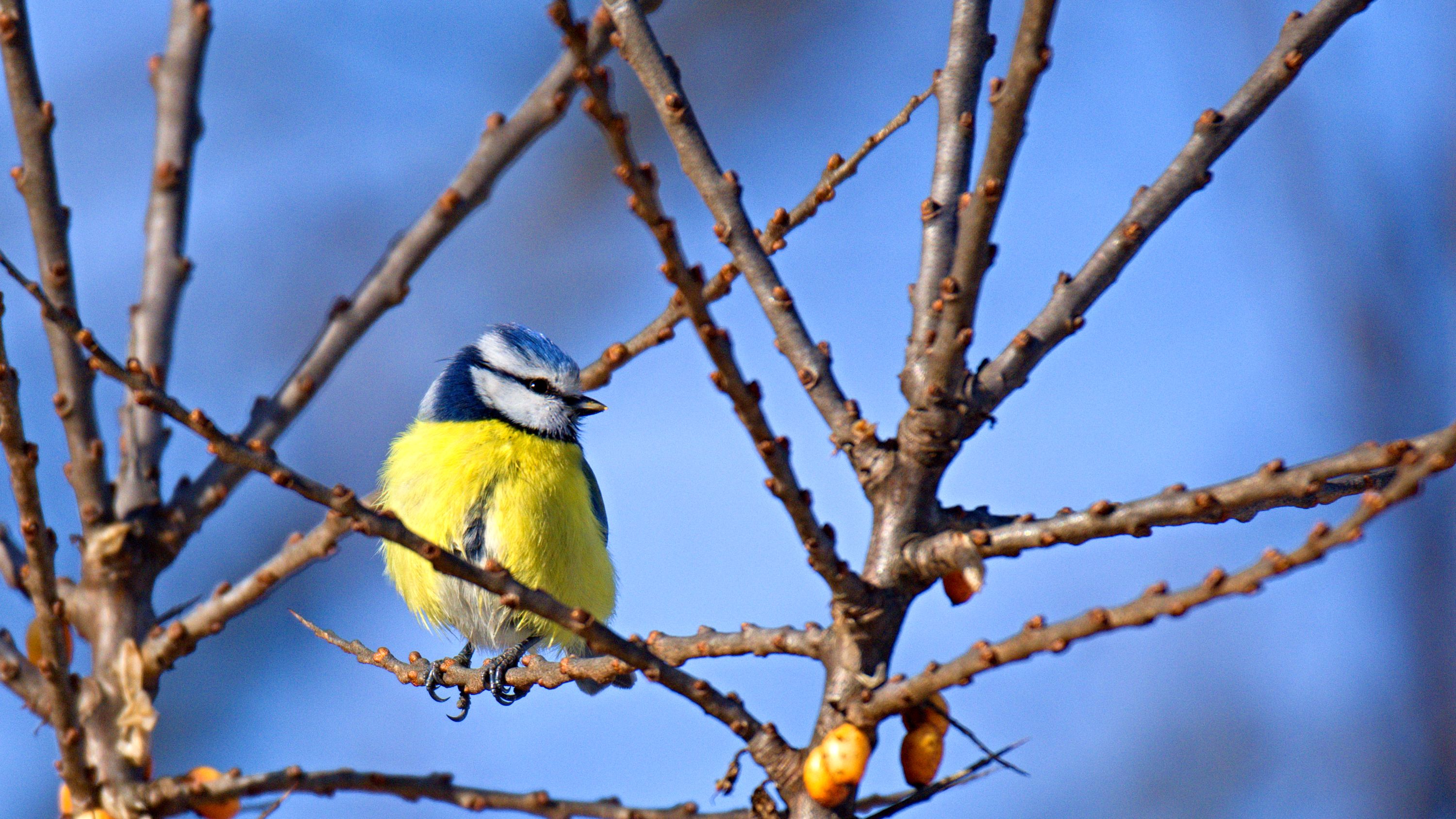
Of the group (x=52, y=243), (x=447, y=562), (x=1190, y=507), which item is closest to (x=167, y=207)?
(x=52, y=243)

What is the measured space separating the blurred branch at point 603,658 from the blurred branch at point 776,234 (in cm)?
60

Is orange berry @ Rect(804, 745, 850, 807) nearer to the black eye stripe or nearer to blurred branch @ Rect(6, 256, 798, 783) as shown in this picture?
blurred branch @ Rect(6, 256, 798, 783)

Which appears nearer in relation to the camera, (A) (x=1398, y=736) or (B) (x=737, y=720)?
(B) (x=737, y=720)

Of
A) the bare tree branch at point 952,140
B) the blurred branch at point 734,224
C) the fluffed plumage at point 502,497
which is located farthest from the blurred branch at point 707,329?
the fluffed plumage at point 502,497

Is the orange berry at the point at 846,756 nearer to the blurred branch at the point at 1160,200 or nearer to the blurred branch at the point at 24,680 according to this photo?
the blurred branch at the point at 1160,200

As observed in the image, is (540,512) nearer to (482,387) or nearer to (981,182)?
(482,387)

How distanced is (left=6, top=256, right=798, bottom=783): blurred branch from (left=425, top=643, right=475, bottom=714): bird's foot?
44.8 inches

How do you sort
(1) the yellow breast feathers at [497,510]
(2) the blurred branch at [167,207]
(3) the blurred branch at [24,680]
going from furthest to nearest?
1. (1) the yellow breast feathers at [497,510]
2. (2) the blurred branch at [167,207]
3. (3) the blurred branch at [24,680]

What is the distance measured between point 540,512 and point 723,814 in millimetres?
2165

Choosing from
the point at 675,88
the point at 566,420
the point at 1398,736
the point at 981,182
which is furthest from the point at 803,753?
the point at 1398,736

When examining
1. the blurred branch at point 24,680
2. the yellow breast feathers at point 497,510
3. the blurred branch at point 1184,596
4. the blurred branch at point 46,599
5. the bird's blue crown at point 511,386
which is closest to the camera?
the blurred branch at point 1184,596

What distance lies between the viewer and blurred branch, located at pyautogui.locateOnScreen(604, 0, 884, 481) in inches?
66.7

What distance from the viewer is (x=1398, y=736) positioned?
5.06 meters

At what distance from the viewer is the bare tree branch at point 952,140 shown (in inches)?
75.1
